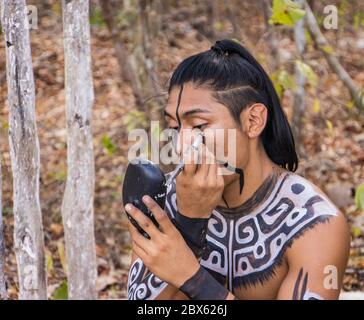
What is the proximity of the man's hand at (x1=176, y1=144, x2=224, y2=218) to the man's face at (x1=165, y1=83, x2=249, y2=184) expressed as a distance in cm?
14

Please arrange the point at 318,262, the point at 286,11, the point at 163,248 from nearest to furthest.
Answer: the point at 163,248 → the point at 318,262 → the point at 286,11

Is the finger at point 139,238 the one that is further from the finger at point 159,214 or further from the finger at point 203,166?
the finger at point 203,166

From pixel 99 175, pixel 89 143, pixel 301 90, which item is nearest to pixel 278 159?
pixel 89 143

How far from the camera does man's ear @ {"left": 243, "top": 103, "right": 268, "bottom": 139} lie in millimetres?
2500

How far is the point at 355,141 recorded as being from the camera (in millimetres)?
6285

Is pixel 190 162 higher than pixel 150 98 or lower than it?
lower

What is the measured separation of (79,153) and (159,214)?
86 cm

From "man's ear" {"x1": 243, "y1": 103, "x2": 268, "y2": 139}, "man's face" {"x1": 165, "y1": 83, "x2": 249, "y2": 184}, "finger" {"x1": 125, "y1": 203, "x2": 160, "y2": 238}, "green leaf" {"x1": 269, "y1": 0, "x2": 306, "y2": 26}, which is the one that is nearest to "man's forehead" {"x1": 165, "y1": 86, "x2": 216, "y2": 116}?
"man's face" {"x1": 165, "y1": 83, "x2": 249, "y2": 184}

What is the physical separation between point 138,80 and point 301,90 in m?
1.03

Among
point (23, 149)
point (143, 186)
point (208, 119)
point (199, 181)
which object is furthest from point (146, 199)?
point (23, 149)

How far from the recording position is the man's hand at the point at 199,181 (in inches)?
87.0

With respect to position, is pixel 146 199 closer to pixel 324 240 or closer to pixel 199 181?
pixel 199 181

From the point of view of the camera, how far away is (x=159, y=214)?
7.41 feet

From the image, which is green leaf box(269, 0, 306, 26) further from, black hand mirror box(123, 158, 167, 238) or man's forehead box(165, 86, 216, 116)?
black hand mirror box(123, 158, 167, 238)
